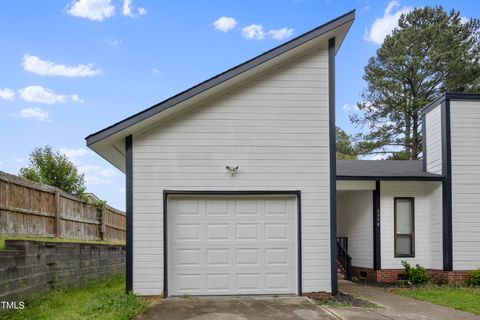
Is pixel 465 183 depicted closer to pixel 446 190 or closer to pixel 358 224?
pixel 446 190

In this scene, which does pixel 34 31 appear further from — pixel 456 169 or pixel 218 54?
pixel 456 169

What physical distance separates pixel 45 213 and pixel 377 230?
27.6ft

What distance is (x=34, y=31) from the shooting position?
13758 millimetres

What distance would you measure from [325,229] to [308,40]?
3.73m

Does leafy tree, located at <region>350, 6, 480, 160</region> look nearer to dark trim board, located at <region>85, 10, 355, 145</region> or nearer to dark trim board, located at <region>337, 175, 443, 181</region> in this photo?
dark trim board, located at <region>337, 175, 443, 181</region>

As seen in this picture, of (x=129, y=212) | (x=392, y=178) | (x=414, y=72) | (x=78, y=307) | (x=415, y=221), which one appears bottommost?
(x=78, y=307)

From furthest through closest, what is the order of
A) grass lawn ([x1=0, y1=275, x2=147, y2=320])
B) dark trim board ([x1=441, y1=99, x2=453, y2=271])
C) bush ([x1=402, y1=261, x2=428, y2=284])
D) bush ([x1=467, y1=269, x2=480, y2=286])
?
bush ([x1=402, y1=261, x2=428, y2=284])
dark trim board ([x1=441, y1=99, x2=453, y2=271])
bush ([x1=467, y1=269, x2=480, y2=286])
grass lawn ([x1=0, y1=275, x2=147, y2=320])

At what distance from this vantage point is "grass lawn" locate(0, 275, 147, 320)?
6.93 meters

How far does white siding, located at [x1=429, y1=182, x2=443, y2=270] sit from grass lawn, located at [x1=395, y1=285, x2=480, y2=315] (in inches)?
38.5

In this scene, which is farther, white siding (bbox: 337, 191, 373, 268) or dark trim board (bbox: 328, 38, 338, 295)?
white siding (bbox: 337, 191, 373, 268)

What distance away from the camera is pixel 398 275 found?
12.4 meters

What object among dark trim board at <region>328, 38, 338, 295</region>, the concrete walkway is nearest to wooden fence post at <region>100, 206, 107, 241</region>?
dark trim board at <region>328, 38, 338, 295</region>

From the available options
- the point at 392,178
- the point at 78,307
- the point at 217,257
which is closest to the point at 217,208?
the point at 217,257

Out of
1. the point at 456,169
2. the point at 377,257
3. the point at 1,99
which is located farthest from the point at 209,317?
the point at 1,99
